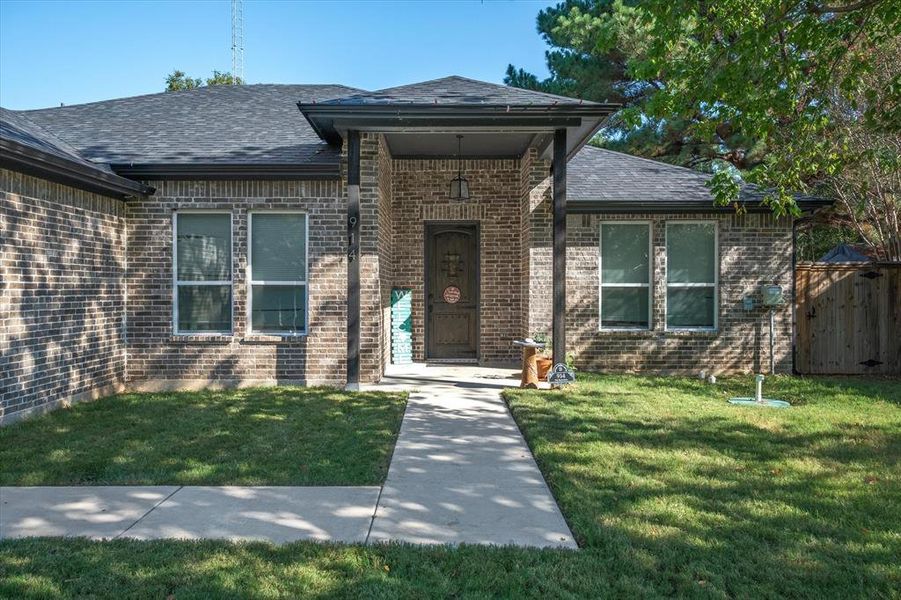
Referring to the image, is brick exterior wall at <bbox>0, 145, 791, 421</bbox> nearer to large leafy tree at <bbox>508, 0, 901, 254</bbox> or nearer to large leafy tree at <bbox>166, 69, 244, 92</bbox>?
large leafy tree at <bbox>508, 0, 901, 254</bbox>

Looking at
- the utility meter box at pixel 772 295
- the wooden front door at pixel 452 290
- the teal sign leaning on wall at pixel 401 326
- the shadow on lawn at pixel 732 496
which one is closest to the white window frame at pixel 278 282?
the teal sign leaning on wall at pixel 401 326

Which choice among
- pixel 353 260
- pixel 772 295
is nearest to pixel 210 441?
pixel 353 260

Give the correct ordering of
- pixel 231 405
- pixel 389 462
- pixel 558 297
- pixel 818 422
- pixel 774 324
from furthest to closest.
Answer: pixel 774 324 → pixel 558 297 → pixel 231 405 → pixel 818 422 → pixel 389 462

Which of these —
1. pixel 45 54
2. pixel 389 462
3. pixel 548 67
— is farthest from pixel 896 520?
pixel 45 54

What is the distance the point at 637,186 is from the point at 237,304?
21.9 ft

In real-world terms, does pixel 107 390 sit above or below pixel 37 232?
below

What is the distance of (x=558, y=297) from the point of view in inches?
346

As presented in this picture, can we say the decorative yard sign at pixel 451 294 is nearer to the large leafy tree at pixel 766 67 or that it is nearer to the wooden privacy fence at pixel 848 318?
the large leafy tree at pixel 766 67

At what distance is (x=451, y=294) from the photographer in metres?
11.8

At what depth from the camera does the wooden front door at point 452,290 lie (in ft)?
38.8

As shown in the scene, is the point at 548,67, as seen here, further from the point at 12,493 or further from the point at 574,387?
the point at 12,493

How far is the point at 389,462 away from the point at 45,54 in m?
18.4

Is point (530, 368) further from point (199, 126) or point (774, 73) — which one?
point (199, 126)

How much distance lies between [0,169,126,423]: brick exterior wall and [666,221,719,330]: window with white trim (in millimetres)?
8409
